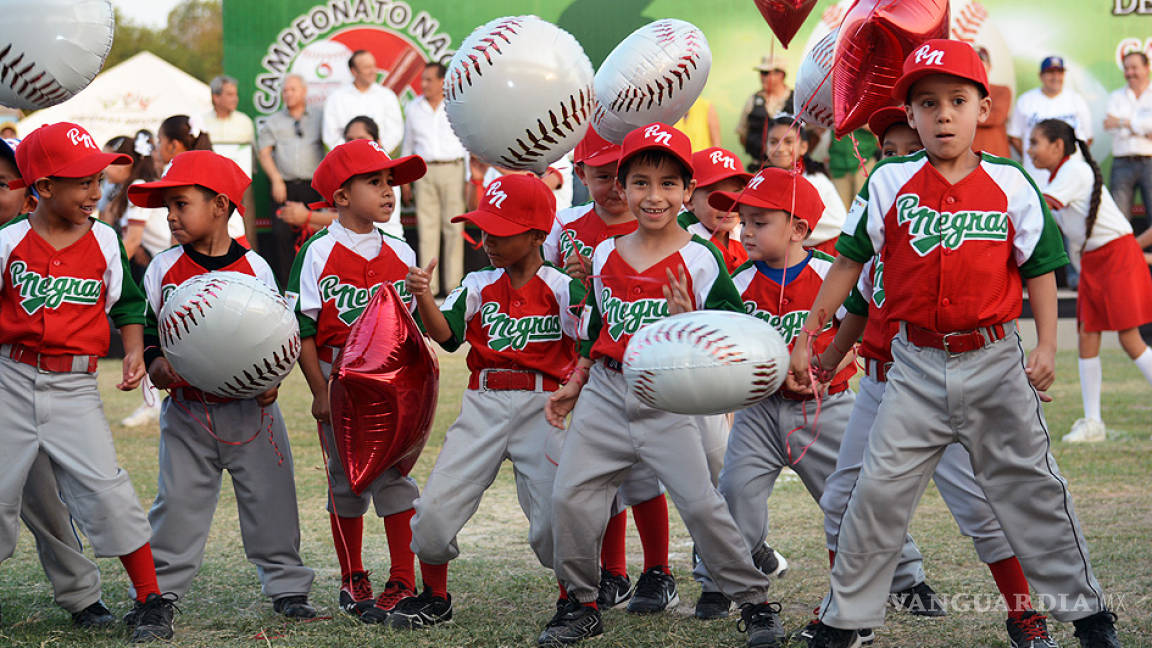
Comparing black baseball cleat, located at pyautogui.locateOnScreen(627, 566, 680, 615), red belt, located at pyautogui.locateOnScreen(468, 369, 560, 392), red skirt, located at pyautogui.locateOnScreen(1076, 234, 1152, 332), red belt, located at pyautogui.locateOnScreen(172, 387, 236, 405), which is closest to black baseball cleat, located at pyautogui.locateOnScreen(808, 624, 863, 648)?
black baseball cleat, located at pyautogui.locateOnScreen(627, 566, 680, 615)

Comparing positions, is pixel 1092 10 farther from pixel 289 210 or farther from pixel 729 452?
pixel 729 452

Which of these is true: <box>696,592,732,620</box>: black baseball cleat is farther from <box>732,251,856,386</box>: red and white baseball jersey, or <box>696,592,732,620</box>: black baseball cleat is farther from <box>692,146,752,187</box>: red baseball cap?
<box>692,146,752,187</box>: red baseball cap

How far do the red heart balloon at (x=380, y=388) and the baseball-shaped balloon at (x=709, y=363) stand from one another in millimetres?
964

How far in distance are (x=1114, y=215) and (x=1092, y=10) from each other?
5.76m

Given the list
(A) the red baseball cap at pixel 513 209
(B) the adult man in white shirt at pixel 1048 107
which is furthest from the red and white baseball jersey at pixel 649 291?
(B) the adult man in white shirt at pixel 1048 107

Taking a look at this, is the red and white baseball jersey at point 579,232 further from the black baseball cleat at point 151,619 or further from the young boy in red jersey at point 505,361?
the black baseball cleat at point 151,619

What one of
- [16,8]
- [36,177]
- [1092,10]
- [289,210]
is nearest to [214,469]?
[36,177]

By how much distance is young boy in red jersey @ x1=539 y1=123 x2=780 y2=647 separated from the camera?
3816 mm

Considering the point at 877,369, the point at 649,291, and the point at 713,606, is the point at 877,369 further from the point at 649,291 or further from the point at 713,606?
the point at 713,606

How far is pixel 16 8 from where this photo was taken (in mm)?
4059

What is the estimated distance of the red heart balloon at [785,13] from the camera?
4.44m

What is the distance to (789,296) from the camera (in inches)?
169

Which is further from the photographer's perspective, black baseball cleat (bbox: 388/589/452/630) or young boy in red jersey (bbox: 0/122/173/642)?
black baseball cleat (bbox: 388/589/452/630)

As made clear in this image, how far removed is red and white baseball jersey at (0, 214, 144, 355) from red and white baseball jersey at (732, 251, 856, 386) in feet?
6.77
